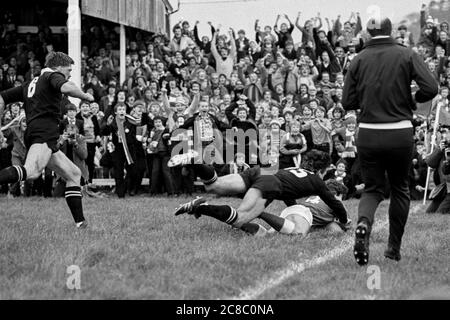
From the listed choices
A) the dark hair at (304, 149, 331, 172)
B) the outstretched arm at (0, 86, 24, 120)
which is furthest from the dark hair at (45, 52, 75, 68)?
the dark hair at (304, 149, 331, 172)

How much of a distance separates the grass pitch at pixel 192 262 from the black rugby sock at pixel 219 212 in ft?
0.71

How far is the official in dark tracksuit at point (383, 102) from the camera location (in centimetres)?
635

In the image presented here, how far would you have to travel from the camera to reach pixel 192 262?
641 cm

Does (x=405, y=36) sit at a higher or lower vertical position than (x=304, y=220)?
higher

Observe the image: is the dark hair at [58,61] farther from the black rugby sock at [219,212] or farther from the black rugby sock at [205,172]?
the black rugby sock at [219,212]

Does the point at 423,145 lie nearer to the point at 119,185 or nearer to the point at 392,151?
the point at 119,185

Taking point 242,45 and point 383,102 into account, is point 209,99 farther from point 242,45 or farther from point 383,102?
point 383,102

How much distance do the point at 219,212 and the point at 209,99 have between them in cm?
969

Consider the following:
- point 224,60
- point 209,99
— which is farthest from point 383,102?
point 224,60

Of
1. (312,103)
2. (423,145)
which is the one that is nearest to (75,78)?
(312,103)

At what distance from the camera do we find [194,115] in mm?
15180

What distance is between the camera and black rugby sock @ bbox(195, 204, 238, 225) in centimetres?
779

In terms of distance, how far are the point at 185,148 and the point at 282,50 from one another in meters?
6.68

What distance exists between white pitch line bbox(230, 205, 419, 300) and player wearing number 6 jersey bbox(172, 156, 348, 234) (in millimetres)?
595
